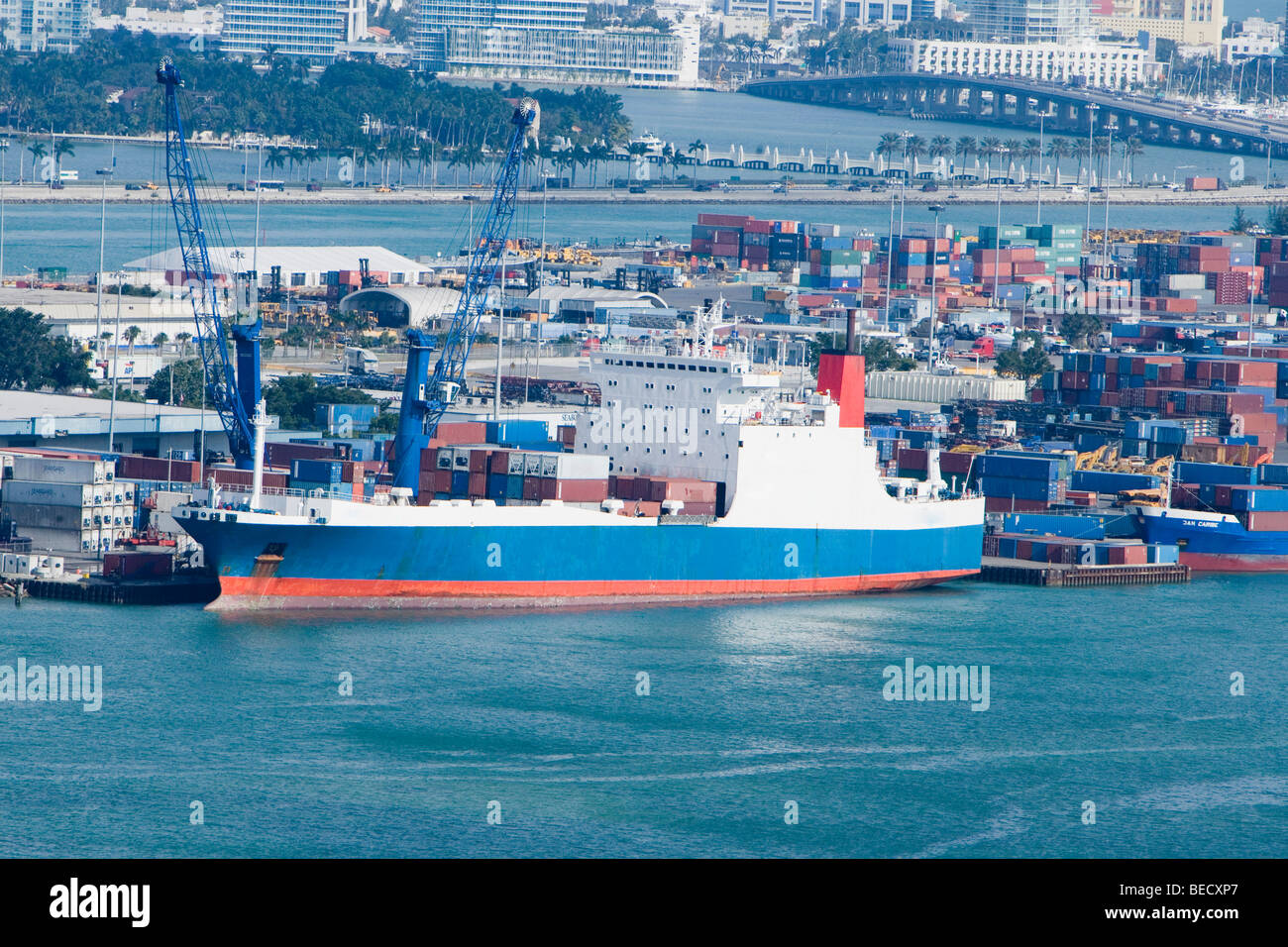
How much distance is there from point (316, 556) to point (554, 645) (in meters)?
3.41

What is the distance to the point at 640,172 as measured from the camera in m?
121

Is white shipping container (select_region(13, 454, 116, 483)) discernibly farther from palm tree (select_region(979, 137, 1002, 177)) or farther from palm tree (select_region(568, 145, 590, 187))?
palm tree (select_region(979, 137, 1002, 177))

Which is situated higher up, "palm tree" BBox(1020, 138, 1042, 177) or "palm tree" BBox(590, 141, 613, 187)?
"palm tree" BBox(1020, 138, 1042, 177)

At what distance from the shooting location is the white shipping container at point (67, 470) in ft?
96.0

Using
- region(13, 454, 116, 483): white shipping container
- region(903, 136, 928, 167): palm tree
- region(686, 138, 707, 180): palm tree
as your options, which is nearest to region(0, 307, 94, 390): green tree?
region(13, 454, 116, 483): white shipping container

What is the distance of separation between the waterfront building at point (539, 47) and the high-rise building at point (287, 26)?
305 inches

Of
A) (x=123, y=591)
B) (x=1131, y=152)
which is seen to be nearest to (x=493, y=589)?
(x=123, y=591)

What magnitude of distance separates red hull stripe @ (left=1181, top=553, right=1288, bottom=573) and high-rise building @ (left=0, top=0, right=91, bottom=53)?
463ft

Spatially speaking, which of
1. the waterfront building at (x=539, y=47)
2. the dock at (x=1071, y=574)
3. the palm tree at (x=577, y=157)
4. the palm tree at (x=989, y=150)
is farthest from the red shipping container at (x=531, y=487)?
the waterfront building at (x=539, y=47)

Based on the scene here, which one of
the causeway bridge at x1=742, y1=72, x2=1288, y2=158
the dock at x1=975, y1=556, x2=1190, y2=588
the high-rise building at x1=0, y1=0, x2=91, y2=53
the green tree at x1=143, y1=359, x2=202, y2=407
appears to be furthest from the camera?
the high-rise building at x1=0, y1=0, x2=91, y2=53

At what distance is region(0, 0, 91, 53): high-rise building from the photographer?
16575 cm

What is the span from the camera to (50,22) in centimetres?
16800
